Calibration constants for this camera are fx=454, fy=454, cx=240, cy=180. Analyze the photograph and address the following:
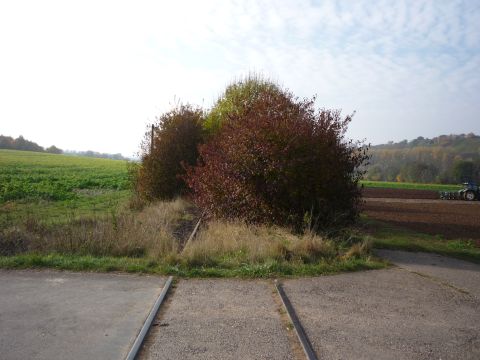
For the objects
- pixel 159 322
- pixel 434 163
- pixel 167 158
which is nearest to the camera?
pixel 159 322

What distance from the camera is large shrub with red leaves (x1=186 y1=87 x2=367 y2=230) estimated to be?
34.9 ft

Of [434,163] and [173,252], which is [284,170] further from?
[434,163]

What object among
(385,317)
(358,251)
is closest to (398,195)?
(358,251)

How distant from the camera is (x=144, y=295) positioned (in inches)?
253

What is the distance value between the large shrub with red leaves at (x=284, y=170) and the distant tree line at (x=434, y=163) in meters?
47.3

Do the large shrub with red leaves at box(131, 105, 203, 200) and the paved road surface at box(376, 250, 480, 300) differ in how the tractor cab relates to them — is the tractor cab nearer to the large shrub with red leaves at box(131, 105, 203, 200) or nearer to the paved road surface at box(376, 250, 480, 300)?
the large shrub with red leaves at box(131, 105, 203, 200)

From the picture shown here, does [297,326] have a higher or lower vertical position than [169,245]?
lower

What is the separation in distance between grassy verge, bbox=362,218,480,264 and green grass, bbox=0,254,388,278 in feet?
11.3

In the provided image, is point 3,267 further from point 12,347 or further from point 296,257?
point 296,257

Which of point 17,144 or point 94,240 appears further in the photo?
point 17,144

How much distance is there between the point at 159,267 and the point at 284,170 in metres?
4.01

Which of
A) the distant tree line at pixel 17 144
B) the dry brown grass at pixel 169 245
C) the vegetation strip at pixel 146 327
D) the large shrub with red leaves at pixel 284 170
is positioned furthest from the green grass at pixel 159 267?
the distant tree line at pixel 17 144

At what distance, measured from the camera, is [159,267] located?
25.5ft

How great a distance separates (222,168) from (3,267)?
550 cm
